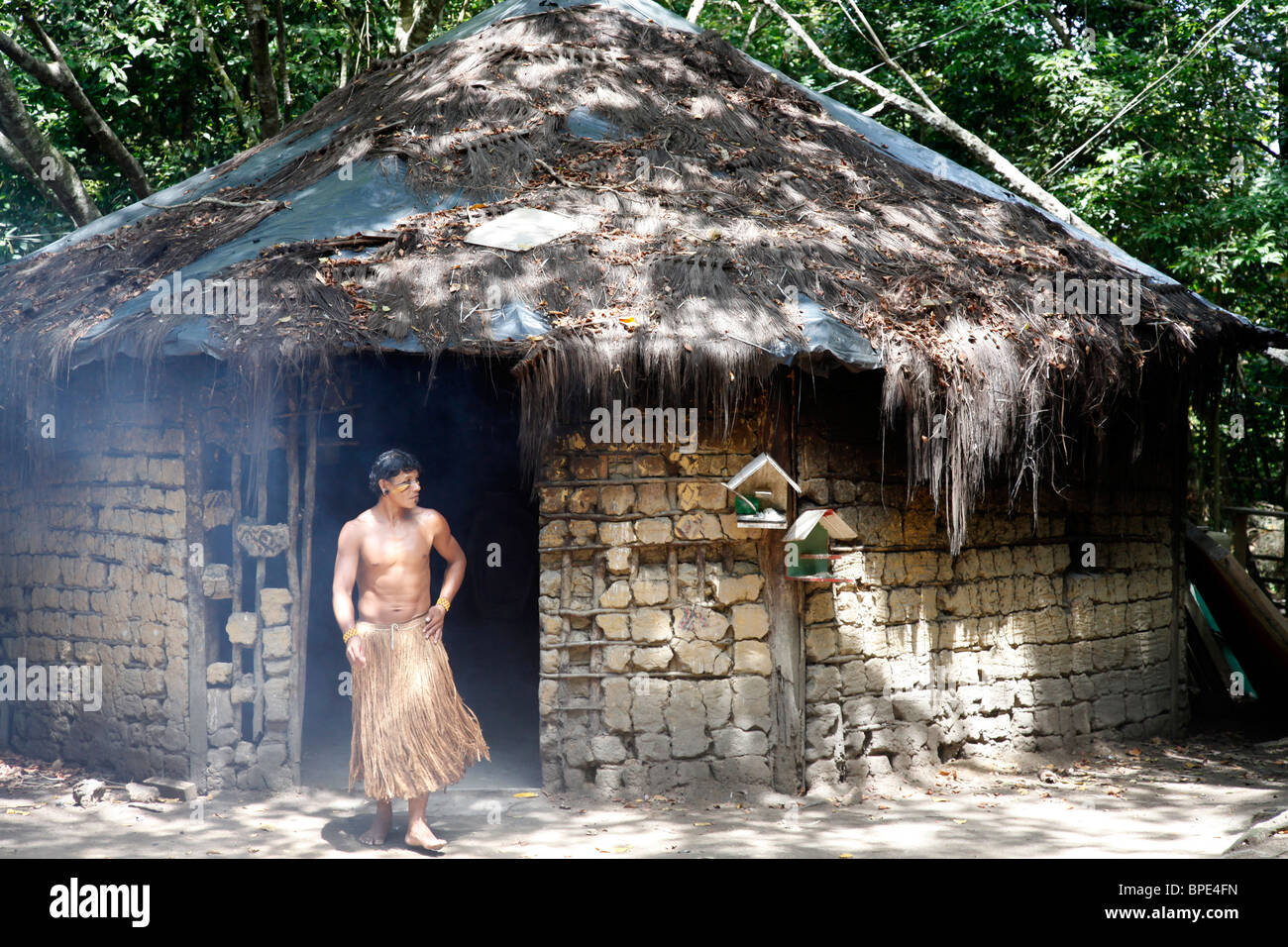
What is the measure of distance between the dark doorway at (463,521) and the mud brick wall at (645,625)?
166 cm

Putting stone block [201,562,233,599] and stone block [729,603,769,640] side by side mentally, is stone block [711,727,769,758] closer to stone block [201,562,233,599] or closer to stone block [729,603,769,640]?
stone block [729,603,769,640]

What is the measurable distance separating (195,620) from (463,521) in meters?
3.24

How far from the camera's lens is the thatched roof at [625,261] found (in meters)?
5.61

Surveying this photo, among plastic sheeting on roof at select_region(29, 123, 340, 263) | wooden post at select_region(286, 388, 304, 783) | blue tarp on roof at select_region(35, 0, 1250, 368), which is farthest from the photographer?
plastic sheeting on roof at select_region(29, 123, 340, 263)

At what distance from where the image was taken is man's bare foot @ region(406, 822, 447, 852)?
16.0 ft

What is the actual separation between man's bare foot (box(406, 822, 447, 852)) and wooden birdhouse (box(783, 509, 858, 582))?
2251 millimetres

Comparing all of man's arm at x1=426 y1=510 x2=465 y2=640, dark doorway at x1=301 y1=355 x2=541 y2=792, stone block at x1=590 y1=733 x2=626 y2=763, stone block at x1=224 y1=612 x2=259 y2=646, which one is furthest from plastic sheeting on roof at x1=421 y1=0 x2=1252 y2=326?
stone block at x1=224 y1=612 x2=259 y2=646

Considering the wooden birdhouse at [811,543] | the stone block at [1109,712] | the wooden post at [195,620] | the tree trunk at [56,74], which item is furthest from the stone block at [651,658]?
the tree trunk at [56,74]

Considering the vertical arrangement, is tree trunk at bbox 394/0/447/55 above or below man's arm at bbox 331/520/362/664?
above

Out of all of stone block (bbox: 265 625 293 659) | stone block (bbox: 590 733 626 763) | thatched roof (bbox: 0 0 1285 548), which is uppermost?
thatched roof (bbox: 0 0 1285 548)

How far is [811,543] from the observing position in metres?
5.84

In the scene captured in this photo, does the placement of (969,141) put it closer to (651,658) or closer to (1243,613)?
(1243,613)

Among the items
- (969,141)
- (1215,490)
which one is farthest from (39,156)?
(1215,490)

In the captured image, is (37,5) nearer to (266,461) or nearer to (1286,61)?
(266,461)
